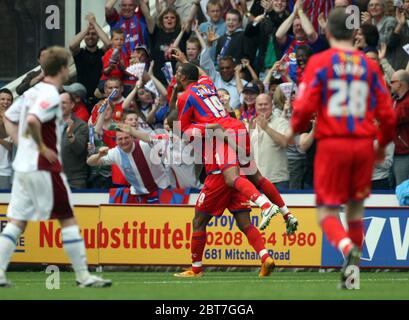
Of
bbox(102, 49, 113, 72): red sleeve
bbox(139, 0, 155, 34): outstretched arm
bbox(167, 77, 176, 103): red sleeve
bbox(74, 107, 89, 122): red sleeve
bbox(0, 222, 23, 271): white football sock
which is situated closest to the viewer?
bbox(0, 222, 23, 271): white football sock

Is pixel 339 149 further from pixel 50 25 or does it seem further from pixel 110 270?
pixel 50 25

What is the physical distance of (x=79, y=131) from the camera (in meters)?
18.1

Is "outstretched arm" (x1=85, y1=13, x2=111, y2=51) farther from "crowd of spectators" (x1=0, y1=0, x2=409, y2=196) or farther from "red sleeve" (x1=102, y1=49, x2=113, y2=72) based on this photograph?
"red sleeve" (x1=102, y1=49, x2=113, y2=72)

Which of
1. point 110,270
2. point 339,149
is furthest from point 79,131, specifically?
point 339,149

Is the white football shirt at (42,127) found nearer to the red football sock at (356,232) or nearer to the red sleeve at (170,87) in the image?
the red football sock at (356,232)

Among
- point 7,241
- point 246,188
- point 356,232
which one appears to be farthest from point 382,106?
point 7,241

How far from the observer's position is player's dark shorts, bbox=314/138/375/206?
35.7 feet

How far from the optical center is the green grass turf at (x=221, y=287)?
11.6 metres

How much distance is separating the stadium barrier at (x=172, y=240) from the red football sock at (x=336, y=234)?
20.2 ft

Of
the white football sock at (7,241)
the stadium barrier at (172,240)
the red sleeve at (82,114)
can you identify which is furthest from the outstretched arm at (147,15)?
the white football sock at (7,241)

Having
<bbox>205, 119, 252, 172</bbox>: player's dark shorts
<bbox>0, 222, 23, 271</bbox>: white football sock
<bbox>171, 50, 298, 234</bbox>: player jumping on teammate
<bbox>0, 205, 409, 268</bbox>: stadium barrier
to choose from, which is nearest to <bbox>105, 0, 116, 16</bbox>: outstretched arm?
<bbox>0, 205, 409, 268</bbox>: stadium barrier

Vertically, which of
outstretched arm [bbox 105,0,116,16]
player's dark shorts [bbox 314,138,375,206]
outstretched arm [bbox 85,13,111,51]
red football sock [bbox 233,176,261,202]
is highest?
outstretched arm [bbox 105,0,116,16]

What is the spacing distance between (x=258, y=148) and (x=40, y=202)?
632 centimetres

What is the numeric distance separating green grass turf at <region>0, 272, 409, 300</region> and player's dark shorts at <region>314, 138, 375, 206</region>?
1084 mm
